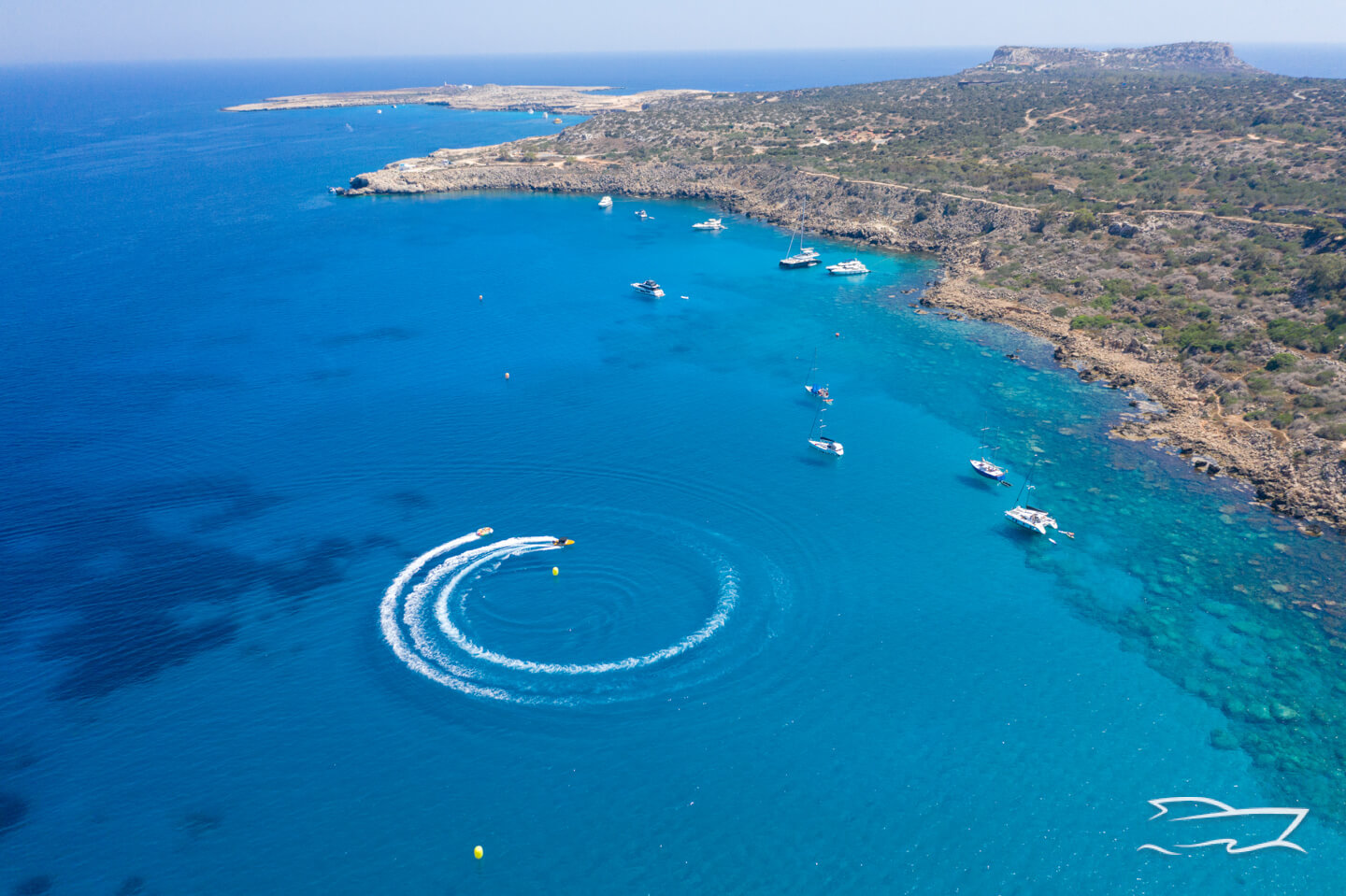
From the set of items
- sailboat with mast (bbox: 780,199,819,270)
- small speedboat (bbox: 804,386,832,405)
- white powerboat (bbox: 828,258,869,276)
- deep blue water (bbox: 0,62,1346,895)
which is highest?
sailboat with mast (bbox: 780,199,819,270)

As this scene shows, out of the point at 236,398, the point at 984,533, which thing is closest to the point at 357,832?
the point at 984,533

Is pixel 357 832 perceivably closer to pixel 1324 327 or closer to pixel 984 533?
Result: pixel 984 533

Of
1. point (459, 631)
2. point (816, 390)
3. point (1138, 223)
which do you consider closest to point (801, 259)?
point (816, 390)

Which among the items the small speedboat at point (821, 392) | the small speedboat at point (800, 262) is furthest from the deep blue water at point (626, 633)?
the small speedboat at point (800, 262)

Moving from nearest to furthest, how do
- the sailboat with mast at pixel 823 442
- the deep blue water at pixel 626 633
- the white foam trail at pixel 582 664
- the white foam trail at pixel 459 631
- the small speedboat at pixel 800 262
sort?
the deep blue water at pixel 626 633 → the white foam trail at pixel 459 631 → the white foam trail at pixel 582 664 → the sailboat with mast at pixel 823 442 → the small speedboat at pixel 800 262

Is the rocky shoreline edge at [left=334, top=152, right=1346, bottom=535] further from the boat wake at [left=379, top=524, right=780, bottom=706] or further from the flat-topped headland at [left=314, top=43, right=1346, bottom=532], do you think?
the boat wake at [left=379, top=524, right=780, bottom=706]

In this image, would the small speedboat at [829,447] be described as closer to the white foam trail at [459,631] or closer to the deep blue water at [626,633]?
the deep blue water at [626,633]

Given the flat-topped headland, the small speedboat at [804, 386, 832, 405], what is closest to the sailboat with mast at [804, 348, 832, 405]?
the small speedboat at [804, 386, 832, 405]
